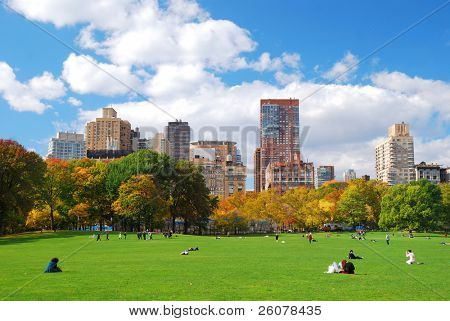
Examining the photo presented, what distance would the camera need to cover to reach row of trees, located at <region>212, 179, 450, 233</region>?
96688 millimetres

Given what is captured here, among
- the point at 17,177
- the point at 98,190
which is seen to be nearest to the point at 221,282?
the point at 17,177

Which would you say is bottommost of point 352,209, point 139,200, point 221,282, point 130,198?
point 221,282

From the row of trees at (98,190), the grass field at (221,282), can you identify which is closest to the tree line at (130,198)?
the row of trees at (98,190)

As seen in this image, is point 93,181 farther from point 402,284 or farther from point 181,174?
point 402,284

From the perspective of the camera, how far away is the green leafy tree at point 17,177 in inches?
2665

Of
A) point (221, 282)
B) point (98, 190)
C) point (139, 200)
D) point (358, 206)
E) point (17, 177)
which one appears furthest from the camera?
point (358, 206)

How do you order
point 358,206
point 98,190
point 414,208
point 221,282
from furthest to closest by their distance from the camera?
point 358,206 < point 414,208 < point 98,190 < point 221,282

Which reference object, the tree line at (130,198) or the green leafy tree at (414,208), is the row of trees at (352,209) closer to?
the green leafy tree at (414,208)

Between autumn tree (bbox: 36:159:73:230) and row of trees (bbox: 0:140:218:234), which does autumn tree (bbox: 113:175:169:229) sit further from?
autumn tree (bbox: 36:159:73:230)

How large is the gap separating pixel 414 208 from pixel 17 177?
69617 millimetres

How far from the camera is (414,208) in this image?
95.8m

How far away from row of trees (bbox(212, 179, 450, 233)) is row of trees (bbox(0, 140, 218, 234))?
2094cm

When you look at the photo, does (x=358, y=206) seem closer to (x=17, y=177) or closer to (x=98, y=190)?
(x=98, y=190)
